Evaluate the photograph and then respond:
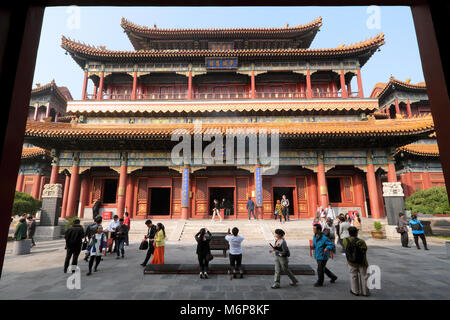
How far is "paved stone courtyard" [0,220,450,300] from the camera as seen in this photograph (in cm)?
442

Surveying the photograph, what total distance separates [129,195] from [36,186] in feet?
36.8

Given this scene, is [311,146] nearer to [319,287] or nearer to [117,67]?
[319,287]

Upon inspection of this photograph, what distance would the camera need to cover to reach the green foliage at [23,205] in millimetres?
11308

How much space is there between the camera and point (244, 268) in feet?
18.8

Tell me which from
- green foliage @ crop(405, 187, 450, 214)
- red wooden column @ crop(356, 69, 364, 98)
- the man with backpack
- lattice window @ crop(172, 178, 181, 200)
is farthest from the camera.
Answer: red wooden column @ crop(356, 69, 364, 98)

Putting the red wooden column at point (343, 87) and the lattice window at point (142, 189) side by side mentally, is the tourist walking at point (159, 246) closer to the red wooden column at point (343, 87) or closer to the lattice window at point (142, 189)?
the lattice window at point (142, 189)

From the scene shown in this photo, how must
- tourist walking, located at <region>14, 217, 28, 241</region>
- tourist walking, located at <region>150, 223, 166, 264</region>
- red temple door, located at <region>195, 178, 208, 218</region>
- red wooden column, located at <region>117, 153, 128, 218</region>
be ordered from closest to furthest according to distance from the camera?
tourist walking, located at <region>150, 223, 166, 264</region> → tourist walking, located at <region>14, 217, 28, 241</region> → red wooden column, located at <region>117, 153, 128, 218</region> → red temple door, located at <region>195, 178, 208, 218</region>

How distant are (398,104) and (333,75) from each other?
10.9 m

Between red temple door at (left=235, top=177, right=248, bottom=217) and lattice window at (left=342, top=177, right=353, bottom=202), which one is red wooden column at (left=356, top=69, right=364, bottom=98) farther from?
red temple door at (left=235, top=177, right=248, bottom=217)

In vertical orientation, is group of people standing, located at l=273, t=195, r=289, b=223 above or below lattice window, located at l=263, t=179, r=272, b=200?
below

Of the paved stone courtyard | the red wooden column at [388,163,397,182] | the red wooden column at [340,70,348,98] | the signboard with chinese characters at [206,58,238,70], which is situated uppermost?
the signboard with chinese characters at [206,58,238,70]

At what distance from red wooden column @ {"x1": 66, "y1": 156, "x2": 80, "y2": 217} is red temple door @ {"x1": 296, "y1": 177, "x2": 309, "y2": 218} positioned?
48.2ft

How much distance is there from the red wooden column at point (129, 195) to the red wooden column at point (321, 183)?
40.8 feet

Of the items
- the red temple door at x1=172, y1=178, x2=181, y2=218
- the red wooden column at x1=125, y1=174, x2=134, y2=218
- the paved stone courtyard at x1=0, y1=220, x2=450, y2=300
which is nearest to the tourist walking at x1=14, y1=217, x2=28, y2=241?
the paved stone courtyard at x1=0, y1=220, x2=450, y2=300
